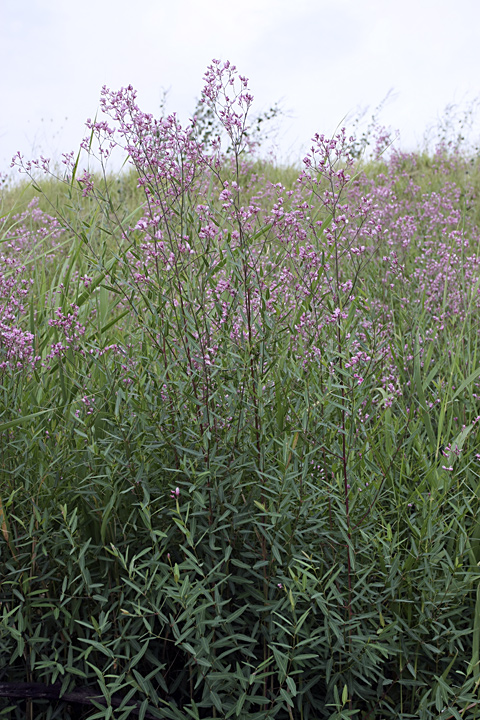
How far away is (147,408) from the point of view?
7.46 ft

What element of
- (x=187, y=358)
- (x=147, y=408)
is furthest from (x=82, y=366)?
(x=187, y=358)

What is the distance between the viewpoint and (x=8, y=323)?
2.75 m

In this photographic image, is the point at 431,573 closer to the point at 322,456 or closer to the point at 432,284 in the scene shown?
the point at 322,456

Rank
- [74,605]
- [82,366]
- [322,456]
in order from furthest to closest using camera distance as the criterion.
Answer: [82,366] < [322,456] < [74,605]

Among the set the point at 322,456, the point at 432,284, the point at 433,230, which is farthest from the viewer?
the point at 433,230

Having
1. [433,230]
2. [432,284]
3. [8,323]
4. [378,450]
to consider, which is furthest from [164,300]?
[433,230]

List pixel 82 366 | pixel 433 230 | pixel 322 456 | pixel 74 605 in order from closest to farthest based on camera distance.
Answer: pixel 74 605
pixel 322 456
pixel 82 366
pixel 433 230

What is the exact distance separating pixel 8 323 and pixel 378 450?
1.75 meters

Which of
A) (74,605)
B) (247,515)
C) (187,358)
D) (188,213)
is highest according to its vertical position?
(188,213)

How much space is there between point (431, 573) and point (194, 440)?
0.94 m

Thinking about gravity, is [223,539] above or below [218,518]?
below

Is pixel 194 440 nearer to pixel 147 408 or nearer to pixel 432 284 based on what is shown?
pixel 147 408

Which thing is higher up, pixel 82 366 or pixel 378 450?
pixel 82 366

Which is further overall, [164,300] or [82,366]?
[82,366]
